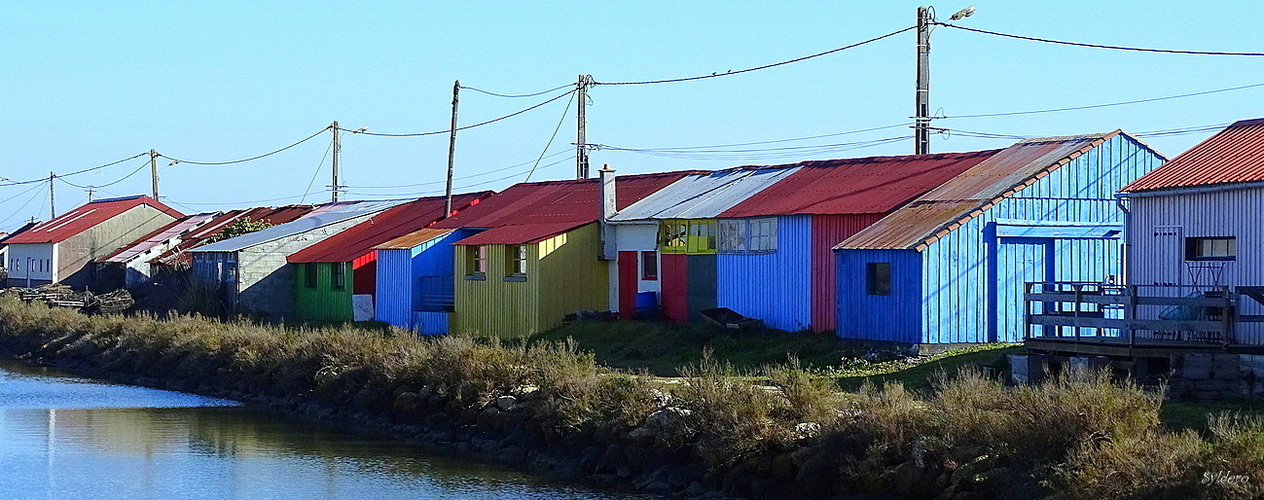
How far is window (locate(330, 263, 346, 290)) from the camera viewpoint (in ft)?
155

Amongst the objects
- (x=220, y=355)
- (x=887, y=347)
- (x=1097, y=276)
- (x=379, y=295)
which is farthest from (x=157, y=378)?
(x=1097, y=276)

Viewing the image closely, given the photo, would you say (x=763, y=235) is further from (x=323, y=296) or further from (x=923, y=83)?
(x=323, y=296)

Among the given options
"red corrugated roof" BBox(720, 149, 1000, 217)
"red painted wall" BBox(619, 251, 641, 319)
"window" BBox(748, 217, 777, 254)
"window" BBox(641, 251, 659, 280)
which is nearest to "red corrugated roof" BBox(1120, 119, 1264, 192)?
"red corrugated roof" BBox(720, 149, 1000, 217)

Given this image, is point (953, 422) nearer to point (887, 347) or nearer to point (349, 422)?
point (887, 347)

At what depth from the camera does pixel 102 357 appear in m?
44.0

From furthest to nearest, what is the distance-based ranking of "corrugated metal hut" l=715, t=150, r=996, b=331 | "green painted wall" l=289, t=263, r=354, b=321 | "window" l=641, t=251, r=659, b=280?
"green painted wall" l=289, t=263, r=354, b=321 < "window" l=641, t=251, r=659, b=280 < "corrugated metal hut" l=715, t=150, r=996, b=331

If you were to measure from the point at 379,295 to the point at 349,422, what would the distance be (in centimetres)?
1453

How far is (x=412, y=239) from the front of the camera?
43438 mm

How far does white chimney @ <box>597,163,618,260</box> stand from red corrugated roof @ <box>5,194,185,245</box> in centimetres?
3826

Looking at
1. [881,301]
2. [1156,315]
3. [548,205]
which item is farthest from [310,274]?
[1156,315]

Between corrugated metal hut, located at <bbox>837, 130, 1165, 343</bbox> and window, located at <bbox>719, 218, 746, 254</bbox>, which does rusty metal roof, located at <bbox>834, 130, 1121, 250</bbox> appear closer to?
corrugated metal hut, located at <bbox>837, 130, 1165, 343</bbox>

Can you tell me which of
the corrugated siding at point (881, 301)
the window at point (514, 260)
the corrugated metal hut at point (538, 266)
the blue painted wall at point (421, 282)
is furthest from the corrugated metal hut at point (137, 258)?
the corrugated siding at point (881, 301)

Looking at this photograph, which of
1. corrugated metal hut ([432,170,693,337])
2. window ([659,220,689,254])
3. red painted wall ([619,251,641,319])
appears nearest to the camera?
window ([659,220,689,254])

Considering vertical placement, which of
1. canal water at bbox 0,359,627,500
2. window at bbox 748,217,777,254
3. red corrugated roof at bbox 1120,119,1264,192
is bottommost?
canal water at bbox 0,359,627,500
